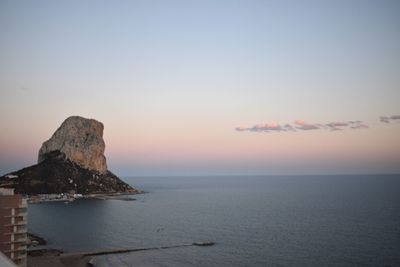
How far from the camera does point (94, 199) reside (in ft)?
497

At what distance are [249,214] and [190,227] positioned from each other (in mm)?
26696

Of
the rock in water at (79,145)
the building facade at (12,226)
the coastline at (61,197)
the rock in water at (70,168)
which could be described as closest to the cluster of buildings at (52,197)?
the coastline at (61,197)

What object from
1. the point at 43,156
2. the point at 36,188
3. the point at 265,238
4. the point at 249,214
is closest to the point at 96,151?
the point at 43,156

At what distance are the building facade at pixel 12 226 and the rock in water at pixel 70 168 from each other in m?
123

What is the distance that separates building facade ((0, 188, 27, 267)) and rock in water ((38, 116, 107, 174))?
488 ft

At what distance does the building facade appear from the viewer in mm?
40125

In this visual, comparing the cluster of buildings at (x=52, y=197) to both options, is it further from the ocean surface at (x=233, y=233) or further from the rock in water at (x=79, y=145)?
the rock in water at (x=79, y=145)

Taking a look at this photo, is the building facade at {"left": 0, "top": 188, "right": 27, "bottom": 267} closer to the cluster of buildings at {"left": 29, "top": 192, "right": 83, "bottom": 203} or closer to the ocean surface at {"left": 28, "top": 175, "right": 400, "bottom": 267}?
the ocean surface at {"left": 28, "top": 175, "right": 400, "bottom": 267}

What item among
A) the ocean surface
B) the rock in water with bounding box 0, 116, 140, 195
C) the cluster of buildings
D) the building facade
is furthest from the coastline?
the building facade

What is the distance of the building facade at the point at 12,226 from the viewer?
40.1 meters

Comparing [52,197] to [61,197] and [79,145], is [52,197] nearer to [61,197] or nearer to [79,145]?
[61,197]

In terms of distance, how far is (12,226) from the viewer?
40594mm

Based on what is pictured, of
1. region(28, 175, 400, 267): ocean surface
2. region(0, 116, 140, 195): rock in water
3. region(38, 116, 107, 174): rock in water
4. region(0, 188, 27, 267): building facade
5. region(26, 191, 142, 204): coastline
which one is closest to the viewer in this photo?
region(0, 188, 27, 267): building facade

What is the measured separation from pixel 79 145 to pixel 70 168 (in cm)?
1514
